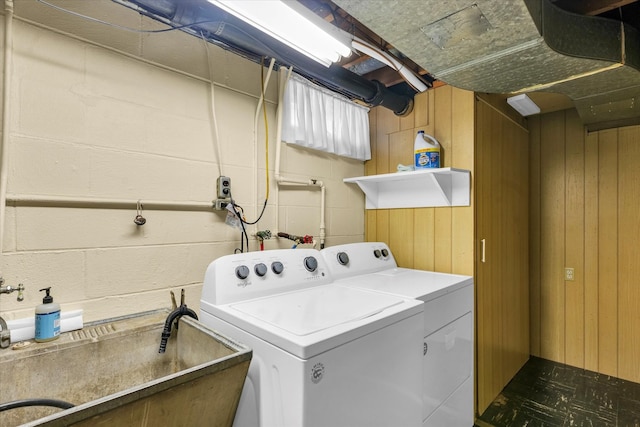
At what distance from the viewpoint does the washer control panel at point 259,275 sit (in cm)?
137

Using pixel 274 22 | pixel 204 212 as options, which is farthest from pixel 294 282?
pixel 274 22

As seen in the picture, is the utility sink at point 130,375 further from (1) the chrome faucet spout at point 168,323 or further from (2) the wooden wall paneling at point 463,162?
(2) the wooden wall paneling at point 463,162

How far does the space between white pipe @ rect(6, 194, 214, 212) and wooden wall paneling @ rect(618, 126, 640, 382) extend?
3126 millimetres

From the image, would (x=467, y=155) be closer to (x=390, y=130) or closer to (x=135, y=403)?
(x=390, y=130)

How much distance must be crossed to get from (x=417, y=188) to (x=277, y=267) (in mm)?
1225

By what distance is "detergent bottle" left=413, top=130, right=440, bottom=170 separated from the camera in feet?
6.67

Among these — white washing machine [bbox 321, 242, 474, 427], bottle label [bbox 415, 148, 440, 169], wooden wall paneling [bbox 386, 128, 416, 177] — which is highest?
wooden wall paneling [bbox 386, 128, 416, 177]

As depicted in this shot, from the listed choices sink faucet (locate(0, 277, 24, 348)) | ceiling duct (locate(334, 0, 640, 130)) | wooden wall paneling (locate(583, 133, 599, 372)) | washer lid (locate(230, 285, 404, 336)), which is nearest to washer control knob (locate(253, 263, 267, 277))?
washer lid (locate(230, 285, 404, 336))

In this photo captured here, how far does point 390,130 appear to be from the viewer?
244 centimetres

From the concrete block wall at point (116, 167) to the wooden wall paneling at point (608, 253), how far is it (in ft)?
9.10

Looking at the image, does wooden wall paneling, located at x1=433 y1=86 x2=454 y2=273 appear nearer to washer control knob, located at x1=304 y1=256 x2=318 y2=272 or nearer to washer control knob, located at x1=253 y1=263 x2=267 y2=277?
washer control knob, located at x1=304 y1=256 x2=318 y2=272

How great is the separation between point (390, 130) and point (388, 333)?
5.54ft

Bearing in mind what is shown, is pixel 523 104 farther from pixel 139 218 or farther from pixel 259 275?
pixel 139 218

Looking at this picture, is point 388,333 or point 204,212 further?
point 204,212
